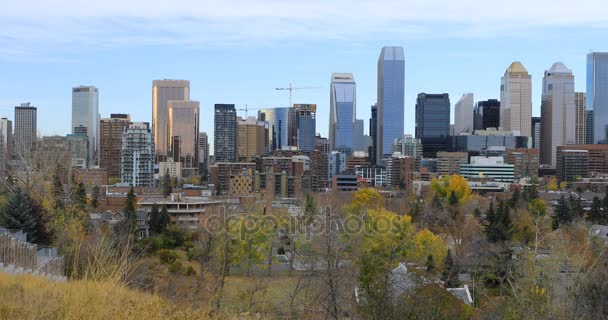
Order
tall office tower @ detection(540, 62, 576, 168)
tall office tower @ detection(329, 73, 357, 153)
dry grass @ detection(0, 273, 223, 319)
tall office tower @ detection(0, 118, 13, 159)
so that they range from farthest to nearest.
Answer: tall office tower @ detection(329, 73, 357, 153) < tall office tower @ detection(540, 62, 576, 168) < tall office tower @ detection(0, 118, 13, 159) < dry grass @ detection(0, 273, 223, 319)

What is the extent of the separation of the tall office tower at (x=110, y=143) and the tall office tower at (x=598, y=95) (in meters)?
97.3

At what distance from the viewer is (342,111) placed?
573ft

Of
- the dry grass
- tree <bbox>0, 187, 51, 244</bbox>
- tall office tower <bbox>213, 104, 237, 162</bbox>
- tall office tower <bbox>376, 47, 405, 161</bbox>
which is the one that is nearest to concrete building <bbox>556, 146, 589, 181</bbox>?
tall office tower <bbox>213, 104, 237, 162</bbox>

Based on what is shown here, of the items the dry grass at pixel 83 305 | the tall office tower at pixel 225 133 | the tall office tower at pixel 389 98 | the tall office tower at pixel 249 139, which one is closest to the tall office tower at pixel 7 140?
the dry grass at pixel 83 305

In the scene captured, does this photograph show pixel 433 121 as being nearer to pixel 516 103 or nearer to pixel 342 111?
pixel 516 103

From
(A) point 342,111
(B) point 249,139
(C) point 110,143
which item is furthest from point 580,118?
(C) point 110,143

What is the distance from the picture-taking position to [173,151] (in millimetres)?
126750

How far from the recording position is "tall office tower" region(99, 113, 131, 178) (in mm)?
97688

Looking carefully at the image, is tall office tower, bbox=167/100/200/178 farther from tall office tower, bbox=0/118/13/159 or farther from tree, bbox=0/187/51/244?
tree, bbox=0/187/51/244

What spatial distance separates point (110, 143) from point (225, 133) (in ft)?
83.1

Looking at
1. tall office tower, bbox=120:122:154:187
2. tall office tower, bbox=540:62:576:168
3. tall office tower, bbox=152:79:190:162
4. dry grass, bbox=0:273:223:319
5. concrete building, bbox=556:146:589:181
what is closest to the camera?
dry grass, bbox=0:273:223:319

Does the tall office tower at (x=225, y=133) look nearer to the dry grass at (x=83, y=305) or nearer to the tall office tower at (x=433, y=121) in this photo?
the tall office tower at (x=433, y=121)

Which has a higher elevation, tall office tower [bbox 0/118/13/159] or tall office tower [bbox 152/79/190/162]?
tall office tower [bbox 152/79/190/162]

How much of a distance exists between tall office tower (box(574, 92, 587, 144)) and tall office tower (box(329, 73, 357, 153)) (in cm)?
4499
